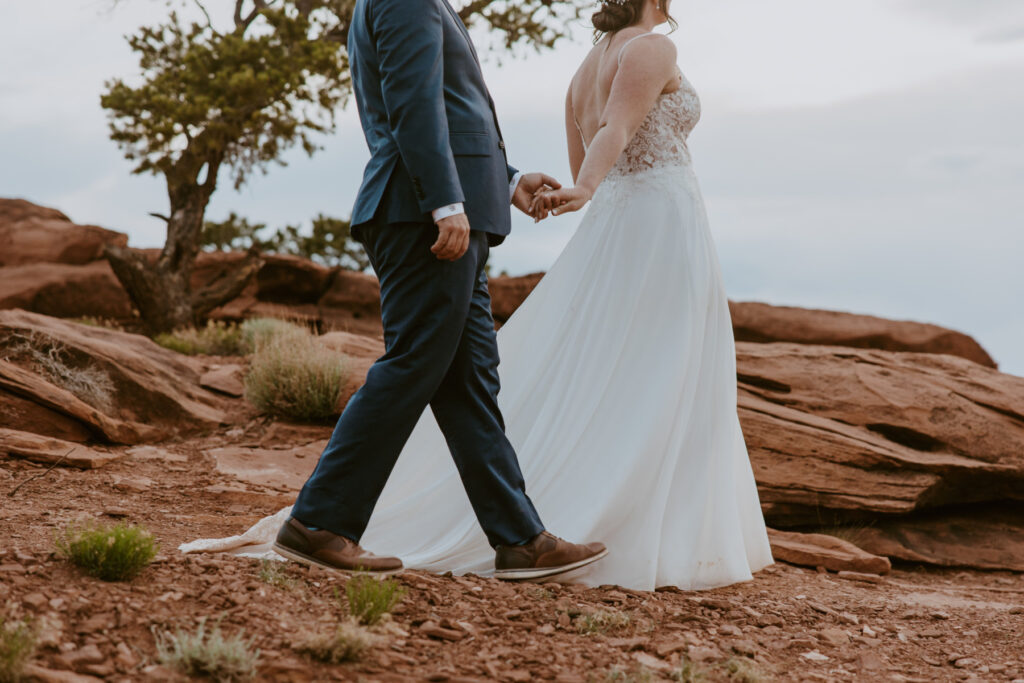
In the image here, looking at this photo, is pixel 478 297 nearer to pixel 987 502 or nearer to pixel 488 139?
pixel 488 139

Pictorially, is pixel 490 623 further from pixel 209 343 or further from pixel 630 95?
pixel 209 343

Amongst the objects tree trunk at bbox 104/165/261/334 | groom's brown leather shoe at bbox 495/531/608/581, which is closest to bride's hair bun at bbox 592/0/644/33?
groom's brown leather shoe at bbox 495/531/608/581

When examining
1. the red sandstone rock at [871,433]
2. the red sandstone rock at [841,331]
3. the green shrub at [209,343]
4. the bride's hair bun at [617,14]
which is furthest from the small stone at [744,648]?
the red sandstone rock at [841,331]

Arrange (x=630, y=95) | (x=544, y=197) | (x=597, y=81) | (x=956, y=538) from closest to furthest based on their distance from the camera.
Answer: (x=544, y=197) < (x=630, y=95) < (x=597, y=81) < (x=956, y=538)

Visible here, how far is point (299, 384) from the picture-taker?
25.8ft

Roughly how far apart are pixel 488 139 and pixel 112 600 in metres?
2.06

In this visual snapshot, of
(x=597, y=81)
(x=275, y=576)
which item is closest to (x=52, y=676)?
(x=275, y=576)

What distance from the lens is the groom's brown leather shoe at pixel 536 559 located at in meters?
3.69

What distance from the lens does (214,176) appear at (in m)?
16.7

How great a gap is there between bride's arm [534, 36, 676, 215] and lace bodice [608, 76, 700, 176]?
0.17 meters

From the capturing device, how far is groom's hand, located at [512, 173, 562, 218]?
3.81 metres

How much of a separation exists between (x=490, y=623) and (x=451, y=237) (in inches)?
53.7

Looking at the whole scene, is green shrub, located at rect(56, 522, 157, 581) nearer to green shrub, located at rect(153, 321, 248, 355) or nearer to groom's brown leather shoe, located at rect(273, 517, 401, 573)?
groom's brown leather shoe, located at rect(273, 517, 401, 573)

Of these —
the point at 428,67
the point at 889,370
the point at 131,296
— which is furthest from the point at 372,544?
the point at 131,296
